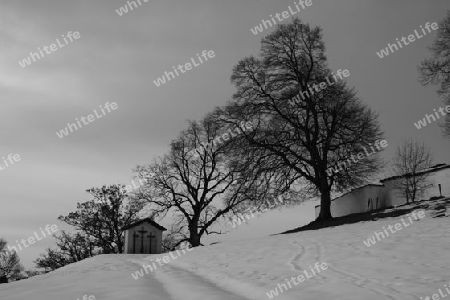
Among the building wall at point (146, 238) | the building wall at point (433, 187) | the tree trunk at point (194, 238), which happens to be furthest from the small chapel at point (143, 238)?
the building wall at point (433, 187)

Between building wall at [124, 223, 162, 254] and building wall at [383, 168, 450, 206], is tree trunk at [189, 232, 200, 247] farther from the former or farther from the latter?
building wall at [383, 168, 450, 206]

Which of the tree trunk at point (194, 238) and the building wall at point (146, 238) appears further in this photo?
the tree trunk at point (194, 238)

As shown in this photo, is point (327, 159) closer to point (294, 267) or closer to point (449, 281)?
point (294, 267)

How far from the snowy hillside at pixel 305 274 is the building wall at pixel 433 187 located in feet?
55.1

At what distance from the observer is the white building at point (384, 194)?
31969 millimetres

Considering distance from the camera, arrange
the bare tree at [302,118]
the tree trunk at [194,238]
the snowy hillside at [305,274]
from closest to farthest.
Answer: the snowy hillside at [305,274]
the bare tree at [302,118]
the tree trunk at [194,238]

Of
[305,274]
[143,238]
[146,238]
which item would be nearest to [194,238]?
[146,238]

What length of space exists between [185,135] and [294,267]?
1061 inches

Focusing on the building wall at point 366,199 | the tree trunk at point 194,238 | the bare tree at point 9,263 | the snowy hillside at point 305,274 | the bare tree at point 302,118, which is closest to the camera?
the snowy hillside at point 305,274

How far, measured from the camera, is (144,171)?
36.8 m

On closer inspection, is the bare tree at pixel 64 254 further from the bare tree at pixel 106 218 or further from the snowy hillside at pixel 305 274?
the snowy hillside at pixel 305 274

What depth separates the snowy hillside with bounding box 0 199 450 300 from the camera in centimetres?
833

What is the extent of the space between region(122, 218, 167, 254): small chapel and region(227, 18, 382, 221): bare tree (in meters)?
10.00

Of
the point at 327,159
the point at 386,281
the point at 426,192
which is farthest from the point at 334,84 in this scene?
the point at 386,281
